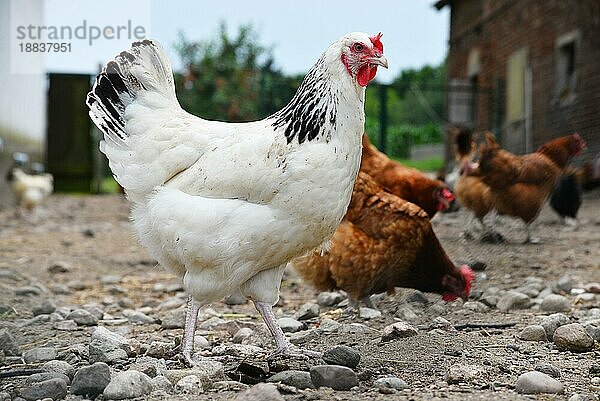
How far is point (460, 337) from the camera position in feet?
10.7

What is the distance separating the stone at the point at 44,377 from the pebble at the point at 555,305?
8.65 ft

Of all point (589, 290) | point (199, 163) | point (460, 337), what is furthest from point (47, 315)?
point (589, 290)

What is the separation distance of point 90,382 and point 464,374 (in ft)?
4.39

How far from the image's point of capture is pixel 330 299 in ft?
14.5

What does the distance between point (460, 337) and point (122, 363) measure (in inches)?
61.4

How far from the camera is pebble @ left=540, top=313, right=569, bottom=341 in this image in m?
3.24

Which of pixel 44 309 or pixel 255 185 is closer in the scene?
pixel 255 185

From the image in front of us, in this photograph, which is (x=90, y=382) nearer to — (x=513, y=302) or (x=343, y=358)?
(x=343, y=358)

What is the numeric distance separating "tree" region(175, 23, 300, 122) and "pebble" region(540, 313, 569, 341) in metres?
4.66

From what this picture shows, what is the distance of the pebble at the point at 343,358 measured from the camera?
269cm

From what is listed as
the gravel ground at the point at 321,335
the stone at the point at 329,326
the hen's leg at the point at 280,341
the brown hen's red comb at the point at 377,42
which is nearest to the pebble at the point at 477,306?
the gravel ground at the point at 321,335

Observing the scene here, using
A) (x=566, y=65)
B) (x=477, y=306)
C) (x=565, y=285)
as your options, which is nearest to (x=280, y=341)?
(x=477, y=306)

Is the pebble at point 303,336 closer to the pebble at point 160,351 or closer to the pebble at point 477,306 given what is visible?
the pebble at point 160,351

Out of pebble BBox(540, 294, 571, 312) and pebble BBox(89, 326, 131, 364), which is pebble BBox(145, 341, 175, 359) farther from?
pebble BBox(540, 294, 571, 312)
